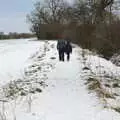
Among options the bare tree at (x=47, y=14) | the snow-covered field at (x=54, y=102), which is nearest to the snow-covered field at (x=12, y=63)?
the snow-covered field at (x=54, y=102)

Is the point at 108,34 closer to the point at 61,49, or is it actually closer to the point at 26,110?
the point at 61,49

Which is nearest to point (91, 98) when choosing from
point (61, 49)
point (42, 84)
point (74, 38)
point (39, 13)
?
point (42, 84)

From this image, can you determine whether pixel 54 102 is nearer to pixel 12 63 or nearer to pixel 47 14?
pixel 12 63

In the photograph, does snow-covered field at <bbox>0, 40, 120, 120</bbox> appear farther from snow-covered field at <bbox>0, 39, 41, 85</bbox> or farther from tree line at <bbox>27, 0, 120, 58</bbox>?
tree line at <bbox>27, 0, 120, 58</bbox>

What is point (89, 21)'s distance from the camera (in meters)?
55.7

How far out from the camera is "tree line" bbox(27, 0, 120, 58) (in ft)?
118

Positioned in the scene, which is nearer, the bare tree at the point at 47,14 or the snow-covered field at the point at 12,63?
the snow-covered field at the point at 12,63

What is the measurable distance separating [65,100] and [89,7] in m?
49.7

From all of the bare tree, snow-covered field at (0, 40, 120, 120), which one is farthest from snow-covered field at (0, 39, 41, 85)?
the bare tree

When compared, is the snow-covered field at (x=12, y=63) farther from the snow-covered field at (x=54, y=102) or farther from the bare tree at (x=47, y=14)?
the bare tree at (x=47, y=14)

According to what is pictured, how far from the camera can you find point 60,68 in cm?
2003

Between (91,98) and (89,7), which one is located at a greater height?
(89,7)

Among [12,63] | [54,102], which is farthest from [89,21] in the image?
[54,102]

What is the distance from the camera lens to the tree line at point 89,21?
35938mm
